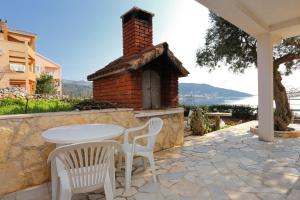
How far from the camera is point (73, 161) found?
7.00ft

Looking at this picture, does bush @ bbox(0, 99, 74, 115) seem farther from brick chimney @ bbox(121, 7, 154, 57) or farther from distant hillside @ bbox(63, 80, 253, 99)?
distant hillside @ bbox(63, 80, 253, 99)

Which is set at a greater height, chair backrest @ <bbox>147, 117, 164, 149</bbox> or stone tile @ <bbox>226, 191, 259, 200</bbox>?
chair backrest @ <bbox>147, 117, 164, 149</bbox>

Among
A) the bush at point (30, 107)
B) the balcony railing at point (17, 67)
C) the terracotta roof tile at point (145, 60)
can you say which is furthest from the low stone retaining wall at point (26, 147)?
the balcony railing at point (17, 67)

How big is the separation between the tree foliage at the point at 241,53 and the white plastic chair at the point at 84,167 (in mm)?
7152

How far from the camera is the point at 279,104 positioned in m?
7.50

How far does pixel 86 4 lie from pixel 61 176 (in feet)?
31.3

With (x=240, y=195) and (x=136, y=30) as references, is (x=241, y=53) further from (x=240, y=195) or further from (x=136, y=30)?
(x=240, y=195)

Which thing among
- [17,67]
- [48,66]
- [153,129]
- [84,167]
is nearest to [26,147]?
[84,167]

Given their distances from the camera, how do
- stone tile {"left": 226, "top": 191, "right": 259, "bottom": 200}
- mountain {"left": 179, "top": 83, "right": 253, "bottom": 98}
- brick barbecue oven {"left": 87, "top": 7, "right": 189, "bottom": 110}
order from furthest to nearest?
mountain {"left": 179, "top": 83, "right": 253, "bottom": 98}, brick barbecue oven {"left": 87, "top": 7, "right": 189, "bottom": 110}, stone tile {"left": 226, "top": 191, "right": 259, "bottom": 200}

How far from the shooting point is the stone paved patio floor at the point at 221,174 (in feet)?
9.98

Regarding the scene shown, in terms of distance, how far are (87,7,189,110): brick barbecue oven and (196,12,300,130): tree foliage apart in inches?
153

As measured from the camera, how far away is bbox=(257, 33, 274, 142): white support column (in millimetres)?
6293

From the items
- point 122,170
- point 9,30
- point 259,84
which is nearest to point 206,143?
point 259,84

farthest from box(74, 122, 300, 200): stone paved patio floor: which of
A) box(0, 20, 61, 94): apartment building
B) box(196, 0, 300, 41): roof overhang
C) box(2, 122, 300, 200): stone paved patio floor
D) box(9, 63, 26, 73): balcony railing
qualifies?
box(9, 63, 26, 73): balcony railing
